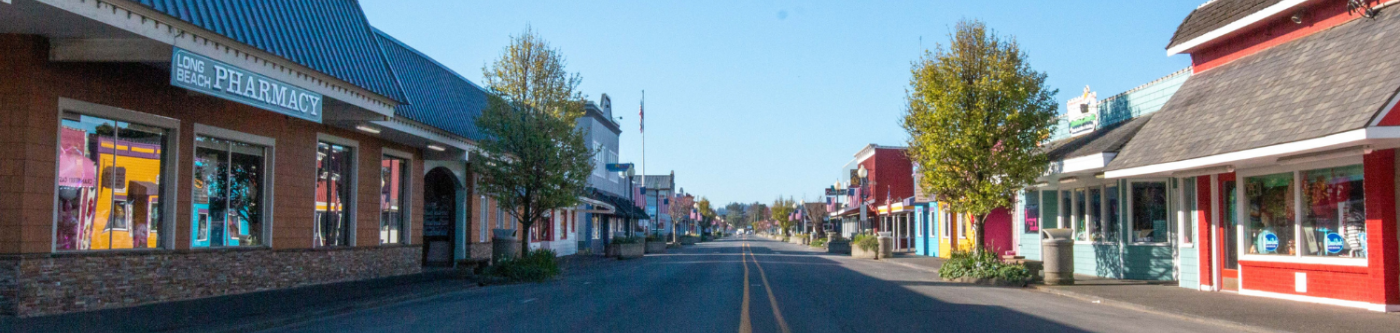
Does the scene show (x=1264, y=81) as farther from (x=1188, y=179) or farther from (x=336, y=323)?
(x=336, y=323)

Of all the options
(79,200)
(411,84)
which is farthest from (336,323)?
(411,84)

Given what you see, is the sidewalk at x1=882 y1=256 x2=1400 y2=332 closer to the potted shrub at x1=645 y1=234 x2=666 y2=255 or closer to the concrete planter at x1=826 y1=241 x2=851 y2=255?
the concrete planter at x1=826 y1=241 x2=851 y2=255

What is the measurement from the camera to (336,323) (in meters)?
11.7

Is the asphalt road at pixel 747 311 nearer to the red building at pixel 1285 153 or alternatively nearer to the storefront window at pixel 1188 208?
the red building at pixel 1285 153

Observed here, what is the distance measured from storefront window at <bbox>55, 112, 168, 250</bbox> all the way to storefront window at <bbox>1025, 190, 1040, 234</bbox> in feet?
70.0

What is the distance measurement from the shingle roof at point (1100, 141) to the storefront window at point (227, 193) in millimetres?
16816

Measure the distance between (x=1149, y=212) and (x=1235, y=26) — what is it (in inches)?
179

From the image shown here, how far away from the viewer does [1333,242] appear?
1441 centimetres

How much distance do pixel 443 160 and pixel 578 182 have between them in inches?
171

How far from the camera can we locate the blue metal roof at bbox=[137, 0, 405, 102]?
12.7 metres

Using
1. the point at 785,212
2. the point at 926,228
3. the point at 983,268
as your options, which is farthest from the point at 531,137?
the point at 785,212

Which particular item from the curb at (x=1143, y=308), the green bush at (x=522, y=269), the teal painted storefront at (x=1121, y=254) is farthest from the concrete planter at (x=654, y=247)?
the curb at (x=1143, y=308)

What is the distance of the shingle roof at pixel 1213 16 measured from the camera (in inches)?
692

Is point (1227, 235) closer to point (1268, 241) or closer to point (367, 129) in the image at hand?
point (1268, 241)
